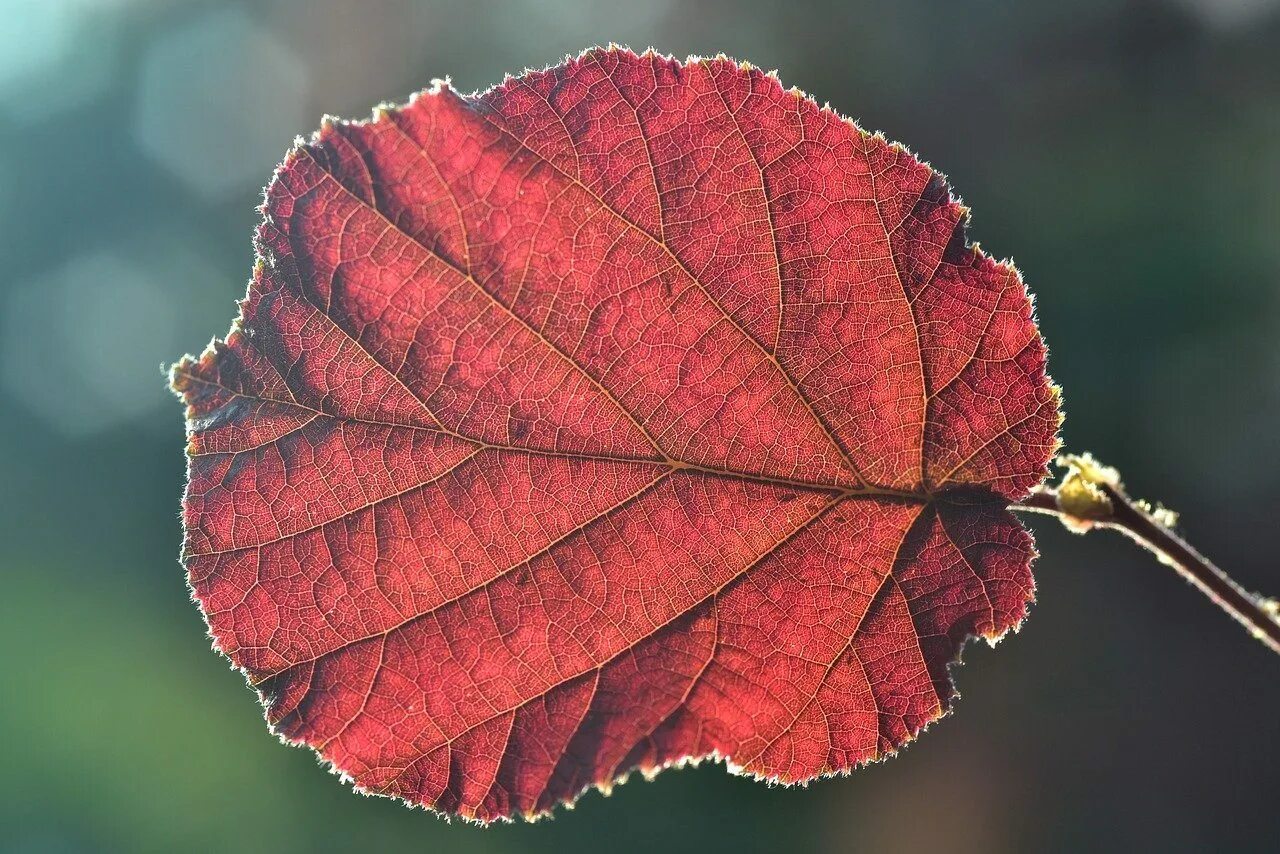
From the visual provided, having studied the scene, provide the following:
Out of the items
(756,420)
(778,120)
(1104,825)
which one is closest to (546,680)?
(756,420)

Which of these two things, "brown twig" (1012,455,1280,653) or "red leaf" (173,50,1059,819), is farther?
"red leaf" (173,50,1059,819)

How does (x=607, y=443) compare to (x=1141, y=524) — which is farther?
(x=607, y=443)

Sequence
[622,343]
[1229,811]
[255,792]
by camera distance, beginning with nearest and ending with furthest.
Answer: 1. [622,343]
2. [1229,811]
3. [255,792]

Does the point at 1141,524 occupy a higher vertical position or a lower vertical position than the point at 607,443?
lower

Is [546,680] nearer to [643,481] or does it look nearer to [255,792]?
[643,481]
